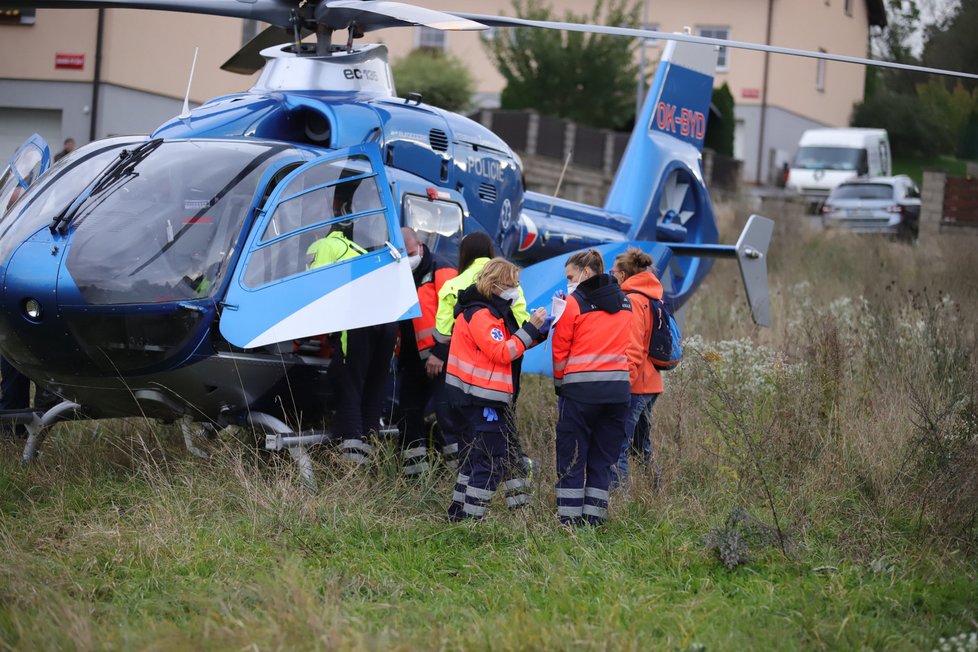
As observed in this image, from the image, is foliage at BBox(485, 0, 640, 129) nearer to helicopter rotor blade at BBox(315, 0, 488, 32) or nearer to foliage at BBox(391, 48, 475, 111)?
foliage at BBox(391, 48, 475, 111)

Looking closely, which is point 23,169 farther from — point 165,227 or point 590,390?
point 590,390

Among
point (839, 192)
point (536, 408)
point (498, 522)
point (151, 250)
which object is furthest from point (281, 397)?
point (839, 192)

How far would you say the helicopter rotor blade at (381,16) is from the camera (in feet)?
23.1

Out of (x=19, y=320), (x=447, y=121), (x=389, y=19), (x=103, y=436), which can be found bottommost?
(x=103, y=436)

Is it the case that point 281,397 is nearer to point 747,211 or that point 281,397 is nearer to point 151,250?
point 151,250

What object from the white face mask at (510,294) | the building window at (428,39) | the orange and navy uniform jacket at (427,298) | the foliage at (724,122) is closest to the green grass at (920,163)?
the foliage at (724,122)

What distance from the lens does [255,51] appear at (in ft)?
30.8

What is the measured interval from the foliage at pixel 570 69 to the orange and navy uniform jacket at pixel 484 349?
25992 mm

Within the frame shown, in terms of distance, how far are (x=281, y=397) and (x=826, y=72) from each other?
129 ft

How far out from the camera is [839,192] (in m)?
27.5

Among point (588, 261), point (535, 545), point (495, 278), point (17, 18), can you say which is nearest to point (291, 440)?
point (495, 278)

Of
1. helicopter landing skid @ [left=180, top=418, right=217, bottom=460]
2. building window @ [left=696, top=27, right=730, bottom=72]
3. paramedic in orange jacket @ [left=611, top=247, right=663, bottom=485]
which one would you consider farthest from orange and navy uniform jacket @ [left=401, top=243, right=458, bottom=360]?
building window @ [left=696, top=27, right=730, bottom=72]

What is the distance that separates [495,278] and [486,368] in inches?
19.8

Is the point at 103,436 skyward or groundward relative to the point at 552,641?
groundward
